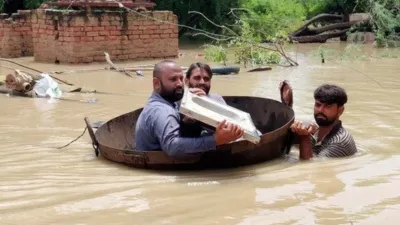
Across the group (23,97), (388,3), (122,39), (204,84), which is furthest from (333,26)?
(204,84)

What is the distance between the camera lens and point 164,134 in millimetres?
5074

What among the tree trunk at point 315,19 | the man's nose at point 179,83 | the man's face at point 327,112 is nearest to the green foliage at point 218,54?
the tree trunk at point 315,19

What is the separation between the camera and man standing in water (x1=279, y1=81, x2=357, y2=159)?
5559 millimetres

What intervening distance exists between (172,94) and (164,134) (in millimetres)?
457

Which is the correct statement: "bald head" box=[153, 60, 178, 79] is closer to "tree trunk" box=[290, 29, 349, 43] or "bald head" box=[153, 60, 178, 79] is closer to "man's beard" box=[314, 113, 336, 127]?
"man's beard" box=[314, 113, 336, 127]

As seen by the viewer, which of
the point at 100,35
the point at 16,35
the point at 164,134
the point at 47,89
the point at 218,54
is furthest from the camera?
the point at 16,35

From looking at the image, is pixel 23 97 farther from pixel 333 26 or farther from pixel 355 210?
pixel 333 26

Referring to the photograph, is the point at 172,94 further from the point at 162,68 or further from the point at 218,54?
the point at 218,54

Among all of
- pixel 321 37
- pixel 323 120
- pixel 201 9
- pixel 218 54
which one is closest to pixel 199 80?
pixel 323 120

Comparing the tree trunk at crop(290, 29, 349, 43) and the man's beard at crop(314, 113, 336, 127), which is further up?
the man's beard at crop(314, 113, 336, 127)

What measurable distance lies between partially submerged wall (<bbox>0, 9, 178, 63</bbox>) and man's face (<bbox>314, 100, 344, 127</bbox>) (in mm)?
9087

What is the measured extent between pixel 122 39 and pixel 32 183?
31.9 feet

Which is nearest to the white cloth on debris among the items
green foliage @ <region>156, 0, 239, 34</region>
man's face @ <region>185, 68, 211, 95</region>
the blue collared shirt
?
man's face @ <region>185, 68, 211, 95</region>

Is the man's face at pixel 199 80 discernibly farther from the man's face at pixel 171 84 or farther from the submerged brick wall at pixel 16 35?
the submerged brick wall at pixel 16 35
